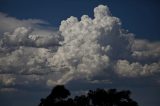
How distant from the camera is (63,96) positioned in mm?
145625

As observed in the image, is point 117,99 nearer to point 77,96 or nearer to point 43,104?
point 77,96

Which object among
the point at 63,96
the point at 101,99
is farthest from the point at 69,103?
the point at 101,99

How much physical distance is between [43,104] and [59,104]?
7.00 m

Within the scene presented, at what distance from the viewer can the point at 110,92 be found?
502 ft

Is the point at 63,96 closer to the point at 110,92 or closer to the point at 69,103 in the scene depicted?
the point at 69,103

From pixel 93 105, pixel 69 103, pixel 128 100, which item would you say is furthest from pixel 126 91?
pixel 69 103

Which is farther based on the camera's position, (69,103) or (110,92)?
(110,92)

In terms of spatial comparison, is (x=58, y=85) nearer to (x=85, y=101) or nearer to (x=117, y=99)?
(x=85, y=101)

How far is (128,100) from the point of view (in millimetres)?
151125

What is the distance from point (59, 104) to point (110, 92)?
22.1 metres

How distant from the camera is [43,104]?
477 ft

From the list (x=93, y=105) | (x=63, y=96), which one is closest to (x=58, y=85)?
(x=63, y=96)

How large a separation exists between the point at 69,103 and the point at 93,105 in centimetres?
1223

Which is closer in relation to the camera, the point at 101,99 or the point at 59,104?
the point at 59,104
